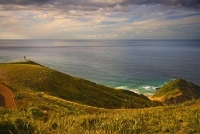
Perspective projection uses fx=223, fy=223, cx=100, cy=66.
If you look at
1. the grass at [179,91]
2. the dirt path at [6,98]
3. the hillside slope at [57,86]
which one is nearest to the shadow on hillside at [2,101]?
the dirt path at [6,98]

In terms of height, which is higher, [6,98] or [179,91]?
[6,98]

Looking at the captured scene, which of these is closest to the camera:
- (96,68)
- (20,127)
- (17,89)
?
(20,127)

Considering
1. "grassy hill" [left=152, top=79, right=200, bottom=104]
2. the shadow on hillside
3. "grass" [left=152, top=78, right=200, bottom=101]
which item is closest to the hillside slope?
the shadow on hillside

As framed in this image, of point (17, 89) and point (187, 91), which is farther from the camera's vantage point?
point (187, 91)

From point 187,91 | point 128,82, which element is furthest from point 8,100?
point 128,82

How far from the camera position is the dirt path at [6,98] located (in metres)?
24.5

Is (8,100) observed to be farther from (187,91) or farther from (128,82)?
(128,82)

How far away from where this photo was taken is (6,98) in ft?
90.7

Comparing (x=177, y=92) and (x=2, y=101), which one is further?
(x=177, y=92)

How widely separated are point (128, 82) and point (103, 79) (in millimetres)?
12234

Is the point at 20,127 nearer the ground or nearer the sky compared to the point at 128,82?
nearer the sky

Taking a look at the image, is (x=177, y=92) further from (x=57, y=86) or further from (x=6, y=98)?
(x=6, y=98)

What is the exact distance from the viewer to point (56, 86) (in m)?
45.4

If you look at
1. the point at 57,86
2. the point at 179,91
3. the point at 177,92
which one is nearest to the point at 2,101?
the point at 57,86
